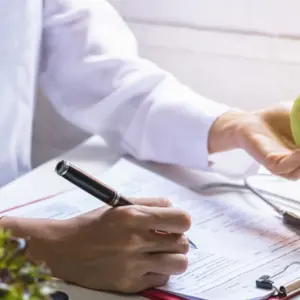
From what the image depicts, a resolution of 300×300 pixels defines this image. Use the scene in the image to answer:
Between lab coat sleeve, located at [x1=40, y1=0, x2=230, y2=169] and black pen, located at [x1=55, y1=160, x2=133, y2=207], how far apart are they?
10.3 inches

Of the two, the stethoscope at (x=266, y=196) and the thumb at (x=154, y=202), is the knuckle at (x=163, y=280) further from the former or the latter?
the stethoscope at (x=266, y=196)

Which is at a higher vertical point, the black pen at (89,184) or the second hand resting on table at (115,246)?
the black pen at (89,184)

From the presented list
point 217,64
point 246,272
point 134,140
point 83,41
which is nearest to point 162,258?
point 246,272

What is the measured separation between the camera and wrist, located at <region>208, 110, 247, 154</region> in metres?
0.81

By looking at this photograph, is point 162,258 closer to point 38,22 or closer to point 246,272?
point 246,272

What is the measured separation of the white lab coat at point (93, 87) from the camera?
0.86 meters

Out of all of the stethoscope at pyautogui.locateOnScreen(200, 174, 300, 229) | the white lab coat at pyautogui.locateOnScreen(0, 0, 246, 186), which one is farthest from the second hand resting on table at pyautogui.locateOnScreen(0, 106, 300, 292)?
the white lab coat at pyautogui.locateOnScreen(0, 0, 246, 186)

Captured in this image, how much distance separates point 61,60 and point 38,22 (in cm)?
6

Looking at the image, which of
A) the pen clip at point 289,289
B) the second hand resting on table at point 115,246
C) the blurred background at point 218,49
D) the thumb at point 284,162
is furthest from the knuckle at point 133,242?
the blurred background at point 218,49

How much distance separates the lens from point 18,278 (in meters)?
0.31

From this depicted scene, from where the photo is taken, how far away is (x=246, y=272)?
0.60 m

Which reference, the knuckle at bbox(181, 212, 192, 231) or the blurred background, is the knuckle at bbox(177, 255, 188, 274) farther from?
the blurred background

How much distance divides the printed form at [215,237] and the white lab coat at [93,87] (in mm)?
61

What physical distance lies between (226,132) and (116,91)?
16 cm
